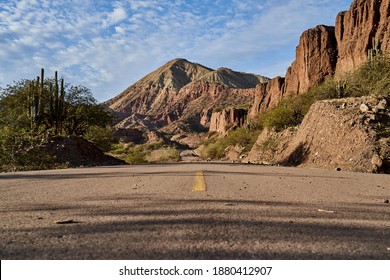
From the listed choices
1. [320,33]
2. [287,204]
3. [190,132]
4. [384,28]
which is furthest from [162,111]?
[287,204]

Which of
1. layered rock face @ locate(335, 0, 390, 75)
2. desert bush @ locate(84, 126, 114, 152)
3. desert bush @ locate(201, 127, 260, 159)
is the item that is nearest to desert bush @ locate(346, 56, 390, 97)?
desert bush @ locate(201, 127, 260, 159)

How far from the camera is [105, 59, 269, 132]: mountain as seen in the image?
14050cm

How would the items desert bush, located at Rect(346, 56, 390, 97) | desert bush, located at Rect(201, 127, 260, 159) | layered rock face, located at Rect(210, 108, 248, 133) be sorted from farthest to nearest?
1. layered rock face, located at Rect(210, 108, 248, 133)
2. desert bush, located at Rect(201, 127, 260, 159)
3. desert bush, located at Rect(346, 56, 390, 97)

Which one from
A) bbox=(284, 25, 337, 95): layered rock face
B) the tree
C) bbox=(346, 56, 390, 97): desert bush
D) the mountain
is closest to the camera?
bbox=(346, 56, 390, 97): desert bush

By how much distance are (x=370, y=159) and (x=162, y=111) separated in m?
152

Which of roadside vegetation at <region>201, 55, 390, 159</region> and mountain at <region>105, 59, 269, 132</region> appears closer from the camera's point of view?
roadside vegetation at <region>201, 55, 390, 159</region>

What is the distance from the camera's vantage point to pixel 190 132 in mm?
131875

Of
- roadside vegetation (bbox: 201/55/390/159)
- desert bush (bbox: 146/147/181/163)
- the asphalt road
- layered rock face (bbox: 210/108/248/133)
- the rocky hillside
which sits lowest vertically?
desert bush (bbox: 146/147/181/163)

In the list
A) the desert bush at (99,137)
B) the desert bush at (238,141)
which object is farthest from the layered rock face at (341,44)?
the desert bush at (99,137)

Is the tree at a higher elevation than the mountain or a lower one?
lower

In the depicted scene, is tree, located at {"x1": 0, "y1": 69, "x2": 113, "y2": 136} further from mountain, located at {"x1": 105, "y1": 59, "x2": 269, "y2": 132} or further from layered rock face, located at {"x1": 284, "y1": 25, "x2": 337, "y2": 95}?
mountain, located at {"x1": 105, "y1": 59, "x2": 269, "y2": 132}

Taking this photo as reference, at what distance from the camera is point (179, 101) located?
163250mm

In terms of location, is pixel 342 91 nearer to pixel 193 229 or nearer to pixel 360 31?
pixel 193 229
